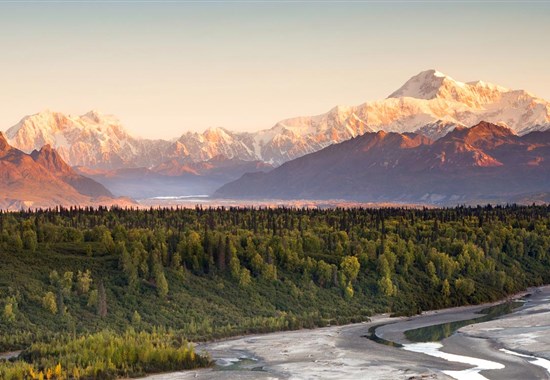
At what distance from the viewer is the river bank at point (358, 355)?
10688 centimetres

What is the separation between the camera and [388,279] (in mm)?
189125

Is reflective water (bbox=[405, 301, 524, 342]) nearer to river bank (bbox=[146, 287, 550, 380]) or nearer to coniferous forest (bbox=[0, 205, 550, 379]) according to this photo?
river bank (bbox=[146, 287, 550, 380])

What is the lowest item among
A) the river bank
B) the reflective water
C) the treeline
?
the reflective water

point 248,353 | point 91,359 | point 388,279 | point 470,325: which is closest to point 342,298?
point 388,279

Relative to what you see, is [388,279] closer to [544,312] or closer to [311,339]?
[544,312]

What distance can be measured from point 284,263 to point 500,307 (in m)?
40.4

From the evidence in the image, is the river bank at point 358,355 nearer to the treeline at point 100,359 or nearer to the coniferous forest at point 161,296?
the treeline at point 100,359

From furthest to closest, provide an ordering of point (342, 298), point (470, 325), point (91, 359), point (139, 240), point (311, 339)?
1. point (139, 240)
2. point (342, 298)
3. point (470, 325)
4. point (311, 339)
5. point (91, 359)

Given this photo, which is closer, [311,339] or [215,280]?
[311,339]

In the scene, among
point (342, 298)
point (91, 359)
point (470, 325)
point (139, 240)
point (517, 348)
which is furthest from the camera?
point (139, 240)

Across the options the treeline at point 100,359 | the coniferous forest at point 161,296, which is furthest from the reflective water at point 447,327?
the treeline at point 100,359

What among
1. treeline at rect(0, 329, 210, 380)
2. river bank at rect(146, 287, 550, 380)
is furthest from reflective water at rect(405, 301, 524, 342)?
treeline at rect(0, 329, 210, 380)

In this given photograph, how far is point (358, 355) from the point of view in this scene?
12306cm

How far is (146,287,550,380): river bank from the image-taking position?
4208 inches
